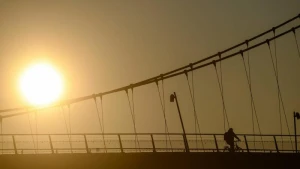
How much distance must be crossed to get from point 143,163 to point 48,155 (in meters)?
4.81

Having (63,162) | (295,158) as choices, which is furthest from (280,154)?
(63,162)

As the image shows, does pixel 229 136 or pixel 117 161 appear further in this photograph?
pixel 229 136

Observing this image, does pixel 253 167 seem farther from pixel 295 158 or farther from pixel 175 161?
pixel 175 161

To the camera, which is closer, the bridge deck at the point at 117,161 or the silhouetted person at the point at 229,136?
the bridge deck at the point at 117,161

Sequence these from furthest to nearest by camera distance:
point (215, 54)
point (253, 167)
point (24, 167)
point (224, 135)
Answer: point (215, 54), point (224, 135), point (253, 167), point (24, 167)

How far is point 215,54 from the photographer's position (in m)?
37.6

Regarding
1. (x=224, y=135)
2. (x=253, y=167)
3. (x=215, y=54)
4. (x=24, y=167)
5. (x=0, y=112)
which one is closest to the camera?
(x=24, y=167)

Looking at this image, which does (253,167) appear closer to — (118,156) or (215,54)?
(118,156)

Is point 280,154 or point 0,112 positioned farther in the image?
point 0,112

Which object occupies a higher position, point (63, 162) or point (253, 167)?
point (63, 162)

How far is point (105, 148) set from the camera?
80.9 ft

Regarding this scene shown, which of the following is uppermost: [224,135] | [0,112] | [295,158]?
[0,112]

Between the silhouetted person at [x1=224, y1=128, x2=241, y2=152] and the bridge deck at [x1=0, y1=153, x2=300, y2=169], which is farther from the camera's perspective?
the silhouetted person at [x1=224, y1=128, x2=241, y2=152]

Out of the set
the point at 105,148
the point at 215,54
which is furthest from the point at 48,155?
the point at 215,54
